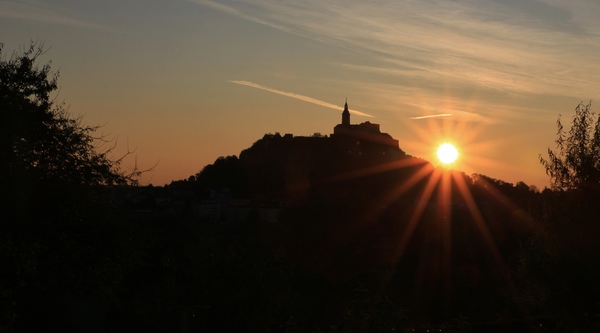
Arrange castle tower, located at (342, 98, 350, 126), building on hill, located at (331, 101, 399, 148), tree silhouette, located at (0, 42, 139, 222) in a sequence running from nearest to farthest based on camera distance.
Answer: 1. tree silhouette, located at (0, 42, 139, 222)
2. building on hill, located at (331, 101, 399, 148)
3. castle tower, located at (342, 98, 350, 126)

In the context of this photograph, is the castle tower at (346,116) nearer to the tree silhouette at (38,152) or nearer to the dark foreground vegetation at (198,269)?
the dark foreground vegetation at (198,269)

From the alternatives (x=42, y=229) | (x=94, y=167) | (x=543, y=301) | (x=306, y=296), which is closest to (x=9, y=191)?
(x=42, y=229)

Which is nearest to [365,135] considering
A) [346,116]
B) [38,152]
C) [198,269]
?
[346,116]

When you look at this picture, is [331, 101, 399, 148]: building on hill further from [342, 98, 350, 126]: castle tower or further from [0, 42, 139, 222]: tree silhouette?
[0, 42, 139, 222]: tree silhouette

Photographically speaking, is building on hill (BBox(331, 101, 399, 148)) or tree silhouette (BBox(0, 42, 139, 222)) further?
building on hill (BBox(331, 101, 399, 148))

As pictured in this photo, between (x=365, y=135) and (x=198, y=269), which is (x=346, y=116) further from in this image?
(x=198, y=269)

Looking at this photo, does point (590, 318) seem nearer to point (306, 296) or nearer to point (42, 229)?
point (42, 229)

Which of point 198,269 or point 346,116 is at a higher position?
point 346,116

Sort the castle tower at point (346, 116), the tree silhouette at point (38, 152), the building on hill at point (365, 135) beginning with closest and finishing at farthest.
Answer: the tree silhouette at point (38, 152) → the building on hill at point (365, 135) → the castle tower at point (346, 116)

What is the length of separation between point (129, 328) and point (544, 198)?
36.5 ft

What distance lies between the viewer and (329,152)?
11150 cm

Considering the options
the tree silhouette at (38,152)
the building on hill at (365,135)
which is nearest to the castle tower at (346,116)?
the building on hill at (365,135)

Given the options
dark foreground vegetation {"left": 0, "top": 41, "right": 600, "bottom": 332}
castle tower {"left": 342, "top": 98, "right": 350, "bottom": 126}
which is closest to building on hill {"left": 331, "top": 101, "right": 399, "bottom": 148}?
castle tower {"left": 342, "top": 98, "right": 350, "bottom": 126}

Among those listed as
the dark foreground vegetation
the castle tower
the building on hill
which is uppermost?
the castle tower
